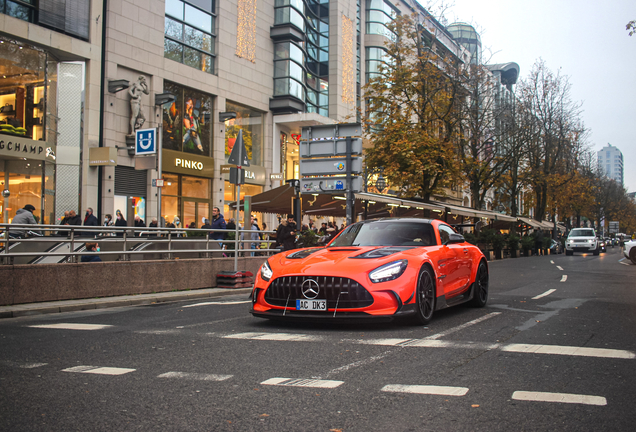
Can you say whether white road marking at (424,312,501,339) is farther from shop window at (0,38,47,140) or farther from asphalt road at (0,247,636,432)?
shop window at (0,38,47,140)

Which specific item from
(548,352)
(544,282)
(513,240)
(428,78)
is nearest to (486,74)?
(428,78)

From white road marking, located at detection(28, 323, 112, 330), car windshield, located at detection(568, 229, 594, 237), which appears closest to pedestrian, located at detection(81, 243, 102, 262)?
white road marking, located at detection(28, 323, 112, 330)

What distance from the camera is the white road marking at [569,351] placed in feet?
18.2

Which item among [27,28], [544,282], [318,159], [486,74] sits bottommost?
[544,282]

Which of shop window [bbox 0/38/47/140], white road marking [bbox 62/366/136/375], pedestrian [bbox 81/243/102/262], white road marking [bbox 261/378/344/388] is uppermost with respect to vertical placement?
shop window [bbox 0/38/47/140]

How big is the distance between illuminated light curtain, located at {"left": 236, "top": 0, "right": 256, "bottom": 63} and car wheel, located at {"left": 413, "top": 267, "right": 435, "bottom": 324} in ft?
95.0

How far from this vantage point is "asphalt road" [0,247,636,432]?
359 cm

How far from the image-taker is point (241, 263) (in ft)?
51.5

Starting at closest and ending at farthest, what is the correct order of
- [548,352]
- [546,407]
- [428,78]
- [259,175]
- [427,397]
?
[546,407]
[427,397]
[548,352]
[428,78]
[259,175]

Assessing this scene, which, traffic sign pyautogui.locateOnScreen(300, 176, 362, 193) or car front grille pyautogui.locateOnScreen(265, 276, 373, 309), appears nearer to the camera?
car front grille pyautogui.locateOnScreen(265, 276, 373, 309)

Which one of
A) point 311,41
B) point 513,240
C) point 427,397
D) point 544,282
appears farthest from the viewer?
point 311,41

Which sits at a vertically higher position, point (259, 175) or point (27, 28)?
point (27, 28)

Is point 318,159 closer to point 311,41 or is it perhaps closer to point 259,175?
point 259,175

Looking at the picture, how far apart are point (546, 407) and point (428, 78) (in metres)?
30.3
